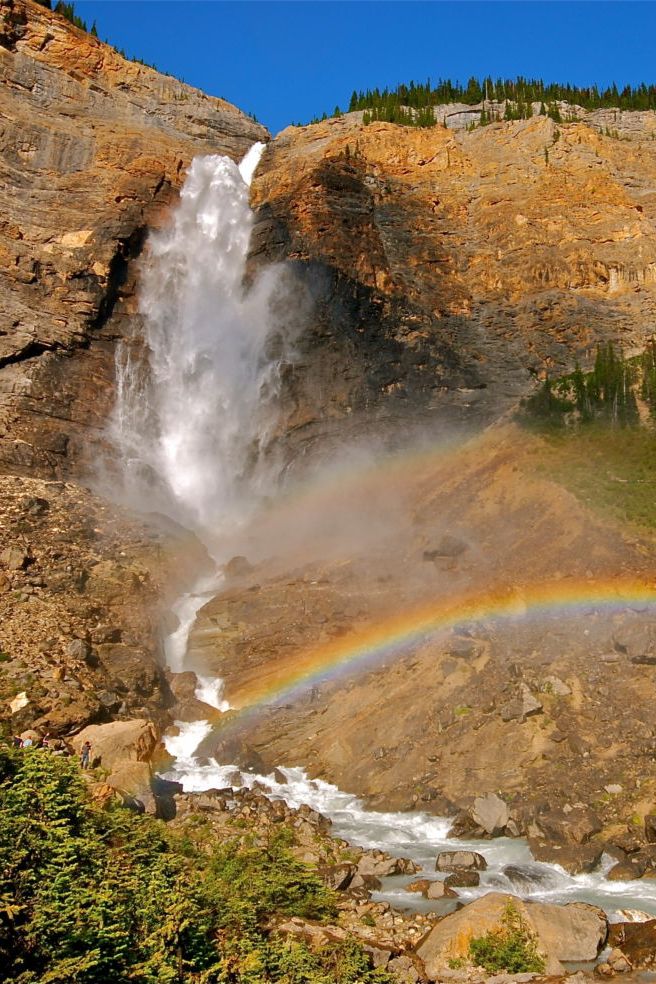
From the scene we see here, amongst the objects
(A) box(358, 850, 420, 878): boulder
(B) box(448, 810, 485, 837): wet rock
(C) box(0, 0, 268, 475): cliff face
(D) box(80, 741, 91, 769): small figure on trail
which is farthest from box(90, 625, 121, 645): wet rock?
(B) box(448, 810, 485, 837): wet rock

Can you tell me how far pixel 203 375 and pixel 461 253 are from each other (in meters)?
19.1

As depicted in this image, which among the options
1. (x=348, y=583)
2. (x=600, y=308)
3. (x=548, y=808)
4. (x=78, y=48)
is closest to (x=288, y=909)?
(x=548, y=808)

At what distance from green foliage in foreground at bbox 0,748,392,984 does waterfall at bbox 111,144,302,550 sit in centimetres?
2722

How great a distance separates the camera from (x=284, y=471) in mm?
42750

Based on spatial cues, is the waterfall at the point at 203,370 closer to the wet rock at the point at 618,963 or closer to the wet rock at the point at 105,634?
the wet rock at the point at 105,634

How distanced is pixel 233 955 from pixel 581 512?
2429 cm

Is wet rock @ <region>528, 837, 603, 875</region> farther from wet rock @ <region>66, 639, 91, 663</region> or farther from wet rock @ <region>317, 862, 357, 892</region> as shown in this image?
wet rock @ <region>66, 639, 91, 663</region>

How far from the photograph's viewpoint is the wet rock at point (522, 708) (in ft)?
68.2

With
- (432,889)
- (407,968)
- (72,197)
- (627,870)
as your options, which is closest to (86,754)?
(432,889)

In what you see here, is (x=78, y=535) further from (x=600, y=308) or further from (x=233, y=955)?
(x=600, y=308)

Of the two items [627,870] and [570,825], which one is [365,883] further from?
[627,870]

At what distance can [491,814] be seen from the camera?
1817 centimetres

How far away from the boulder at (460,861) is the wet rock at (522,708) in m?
5.07

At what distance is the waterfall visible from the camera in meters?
42.8
